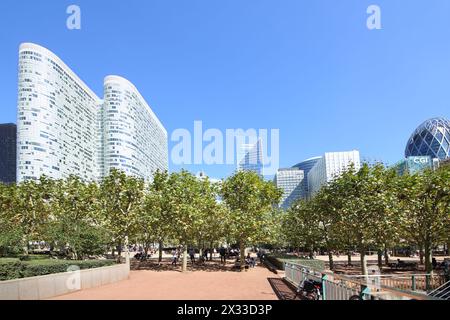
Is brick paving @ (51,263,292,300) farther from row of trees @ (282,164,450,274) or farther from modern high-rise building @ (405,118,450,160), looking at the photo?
modern high-rise building @ (405,118,450,160)

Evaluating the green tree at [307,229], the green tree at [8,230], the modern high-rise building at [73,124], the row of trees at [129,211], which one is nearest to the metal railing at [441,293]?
the row of trees at [129,211]

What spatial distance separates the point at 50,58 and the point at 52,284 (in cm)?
13874

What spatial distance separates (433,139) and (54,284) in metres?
183

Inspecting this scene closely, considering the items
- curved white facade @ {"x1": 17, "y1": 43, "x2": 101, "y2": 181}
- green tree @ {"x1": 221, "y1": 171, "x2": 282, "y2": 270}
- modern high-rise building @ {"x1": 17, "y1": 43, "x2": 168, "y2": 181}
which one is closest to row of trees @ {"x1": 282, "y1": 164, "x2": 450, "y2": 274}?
green tree @ {"x1": 221, "y1": 171, "x2": 282, "y2": 270}

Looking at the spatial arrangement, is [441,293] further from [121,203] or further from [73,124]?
[73,124]

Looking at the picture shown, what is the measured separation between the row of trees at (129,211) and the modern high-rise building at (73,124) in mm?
90035

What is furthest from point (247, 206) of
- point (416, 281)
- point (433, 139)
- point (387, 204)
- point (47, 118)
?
point (433, 139)

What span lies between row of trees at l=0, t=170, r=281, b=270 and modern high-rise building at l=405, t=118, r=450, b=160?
157 metres

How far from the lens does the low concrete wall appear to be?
45.3ft

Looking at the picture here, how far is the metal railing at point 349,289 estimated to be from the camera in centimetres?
802

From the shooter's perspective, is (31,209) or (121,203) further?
(31,209)

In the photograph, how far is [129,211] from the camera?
31.4 meters

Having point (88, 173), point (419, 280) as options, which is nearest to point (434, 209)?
point (419, 280)
